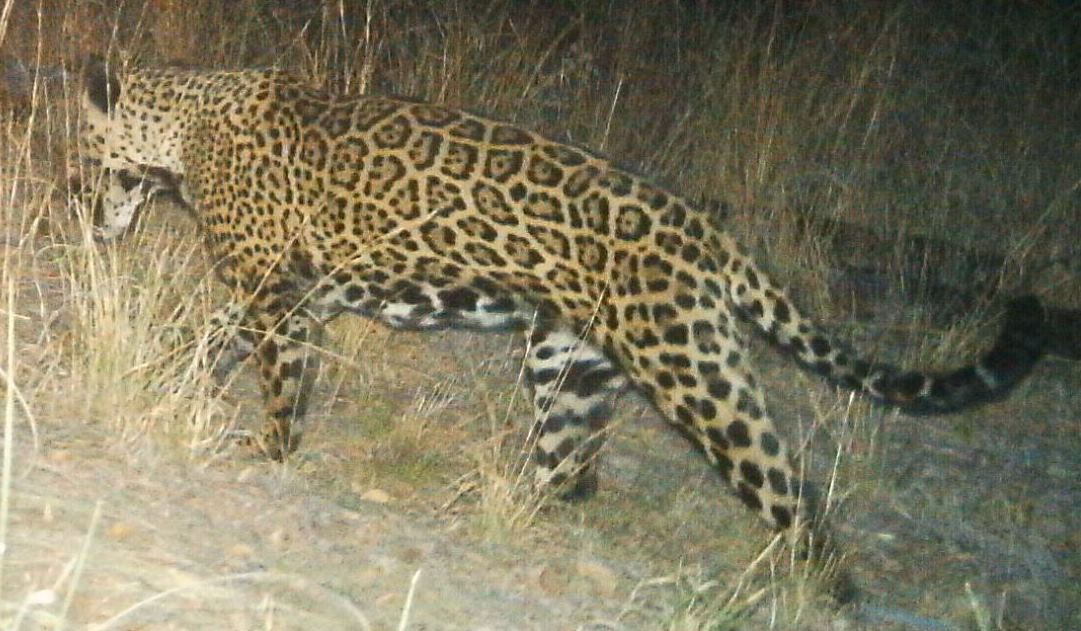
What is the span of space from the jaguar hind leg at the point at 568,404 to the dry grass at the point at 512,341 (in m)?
0.13

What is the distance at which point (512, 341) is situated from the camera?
673 cm

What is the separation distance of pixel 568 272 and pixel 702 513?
1.18 metres

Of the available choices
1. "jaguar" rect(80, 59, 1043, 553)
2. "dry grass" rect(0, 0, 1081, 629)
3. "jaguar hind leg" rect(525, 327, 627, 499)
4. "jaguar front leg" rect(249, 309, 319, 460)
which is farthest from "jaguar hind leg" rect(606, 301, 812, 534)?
"jaguar front leg" rect(249, 309, 319, 460)

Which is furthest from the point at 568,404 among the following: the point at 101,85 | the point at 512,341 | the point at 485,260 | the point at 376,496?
the point at 101,85

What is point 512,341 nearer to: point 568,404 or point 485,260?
point 568,404

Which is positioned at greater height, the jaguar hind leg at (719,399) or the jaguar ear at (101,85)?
the jaguar ear at (101,85)

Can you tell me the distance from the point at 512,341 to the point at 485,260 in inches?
67.1

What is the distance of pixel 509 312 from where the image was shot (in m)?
5.32

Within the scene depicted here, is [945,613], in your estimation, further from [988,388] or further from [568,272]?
[568,272]

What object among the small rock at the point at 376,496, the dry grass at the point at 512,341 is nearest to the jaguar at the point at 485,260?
the dry grass at the point at 512,341

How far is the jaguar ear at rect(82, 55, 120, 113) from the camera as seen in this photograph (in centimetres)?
584

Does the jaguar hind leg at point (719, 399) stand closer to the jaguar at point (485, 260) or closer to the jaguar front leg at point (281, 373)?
the jaguar at point (485, 260)

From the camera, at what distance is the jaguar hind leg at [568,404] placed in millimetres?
5570

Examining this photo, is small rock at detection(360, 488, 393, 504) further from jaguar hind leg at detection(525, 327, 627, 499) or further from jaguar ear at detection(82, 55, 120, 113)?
jaguar ear at detection(82, 55, 120, 113)
